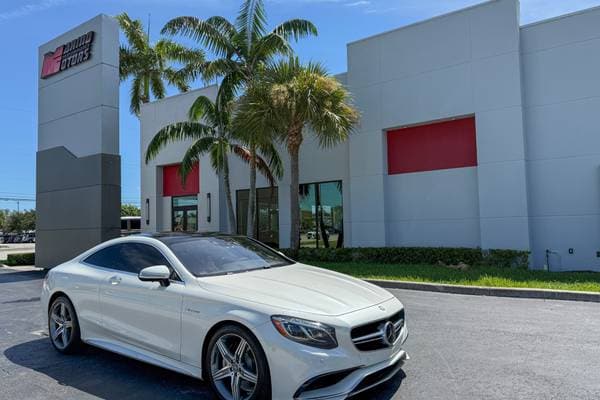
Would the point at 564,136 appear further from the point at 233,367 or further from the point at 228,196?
the point at 233,367

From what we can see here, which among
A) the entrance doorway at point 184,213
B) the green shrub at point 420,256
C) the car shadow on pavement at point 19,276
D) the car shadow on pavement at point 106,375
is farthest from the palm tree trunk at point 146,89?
the car shadow on pavement at point 106,375

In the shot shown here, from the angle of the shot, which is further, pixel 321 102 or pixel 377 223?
pixel 377 223

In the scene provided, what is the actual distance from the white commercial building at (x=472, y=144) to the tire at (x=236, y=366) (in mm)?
11543

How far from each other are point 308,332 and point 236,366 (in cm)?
75

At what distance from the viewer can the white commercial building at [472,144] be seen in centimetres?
1334

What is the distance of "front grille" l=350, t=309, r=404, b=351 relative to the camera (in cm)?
387

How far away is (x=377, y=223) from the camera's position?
1625 cm

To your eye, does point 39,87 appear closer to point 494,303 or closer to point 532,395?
point 494,303

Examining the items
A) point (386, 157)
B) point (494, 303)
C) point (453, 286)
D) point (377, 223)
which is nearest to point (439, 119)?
point (386, 157)

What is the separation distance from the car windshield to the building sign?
1310 cm

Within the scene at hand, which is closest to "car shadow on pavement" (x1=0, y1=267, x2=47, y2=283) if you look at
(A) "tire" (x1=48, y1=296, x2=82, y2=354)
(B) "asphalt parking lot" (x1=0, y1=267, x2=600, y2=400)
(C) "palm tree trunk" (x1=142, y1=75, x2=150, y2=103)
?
(B) "asphalt parking lot" (x1=0, y1=267, x2=600, y2=400)

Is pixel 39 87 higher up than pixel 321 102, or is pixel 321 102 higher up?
pixel 39 87

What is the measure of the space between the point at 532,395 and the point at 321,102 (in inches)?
424

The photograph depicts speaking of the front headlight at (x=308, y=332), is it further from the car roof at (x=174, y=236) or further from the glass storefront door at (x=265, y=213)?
the glass storefront door at (x=265, y=213)
